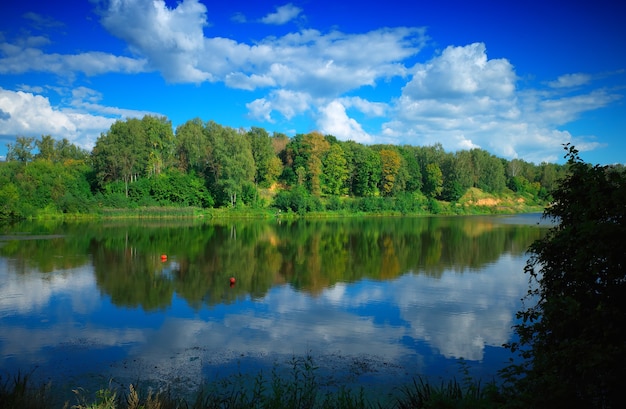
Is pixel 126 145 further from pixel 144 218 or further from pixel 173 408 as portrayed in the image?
pixel 173 408

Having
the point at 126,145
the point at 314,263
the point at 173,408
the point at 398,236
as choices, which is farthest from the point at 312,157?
the point at 173,408

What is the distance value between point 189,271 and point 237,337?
11.7 m

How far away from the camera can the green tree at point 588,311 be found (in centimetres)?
495

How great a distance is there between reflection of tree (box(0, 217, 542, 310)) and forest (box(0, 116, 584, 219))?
23997 millimetres

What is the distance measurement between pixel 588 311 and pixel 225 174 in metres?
69.1

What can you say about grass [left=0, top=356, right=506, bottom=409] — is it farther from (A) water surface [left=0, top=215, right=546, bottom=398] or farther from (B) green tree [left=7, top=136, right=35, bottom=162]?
(B) green tree [left=7, top=136, right=35, bottom=162]

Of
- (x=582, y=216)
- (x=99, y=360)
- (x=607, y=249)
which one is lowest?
(x=99, y=360)

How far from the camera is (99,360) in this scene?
11.8 metres

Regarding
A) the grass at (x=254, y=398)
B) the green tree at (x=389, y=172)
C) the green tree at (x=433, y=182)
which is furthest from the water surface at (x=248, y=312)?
the green tree at (x=433, y=182)

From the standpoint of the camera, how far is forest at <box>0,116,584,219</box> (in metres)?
67.3

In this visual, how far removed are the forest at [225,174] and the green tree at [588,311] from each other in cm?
6625

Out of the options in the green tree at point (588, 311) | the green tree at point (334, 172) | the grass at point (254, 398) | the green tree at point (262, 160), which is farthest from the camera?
the green tree at point (334, 172)

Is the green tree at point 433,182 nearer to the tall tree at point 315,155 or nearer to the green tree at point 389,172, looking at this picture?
the green tree at point 389,172

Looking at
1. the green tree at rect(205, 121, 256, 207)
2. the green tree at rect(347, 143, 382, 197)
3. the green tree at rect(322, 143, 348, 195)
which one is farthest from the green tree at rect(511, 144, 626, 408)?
the green tree at rect(347, 143, 382, 197)
